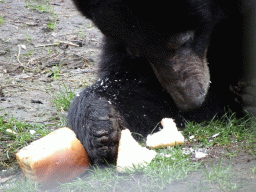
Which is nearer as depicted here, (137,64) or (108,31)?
(108,31)

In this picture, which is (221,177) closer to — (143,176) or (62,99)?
(143,176)

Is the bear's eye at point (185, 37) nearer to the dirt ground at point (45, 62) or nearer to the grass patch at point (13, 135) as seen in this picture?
the dirt ground at point (45, 62)

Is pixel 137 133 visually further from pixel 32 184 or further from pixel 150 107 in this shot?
pixel 32 184

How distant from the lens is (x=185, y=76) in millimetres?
2646

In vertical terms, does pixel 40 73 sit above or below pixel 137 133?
below

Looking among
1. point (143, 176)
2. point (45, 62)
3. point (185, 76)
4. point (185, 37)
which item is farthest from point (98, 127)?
point (45, 62)

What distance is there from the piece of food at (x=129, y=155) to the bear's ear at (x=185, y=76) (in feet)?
1.99

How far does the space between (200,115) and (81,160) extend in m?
1.23

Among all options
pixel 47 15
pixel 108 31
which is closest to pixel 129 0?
pixel 108 31

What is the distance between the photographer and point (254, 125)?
262 cm

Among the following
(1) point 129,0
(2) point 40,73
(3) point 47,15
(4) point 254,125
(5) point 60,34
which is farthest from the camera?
(3) point 47,15

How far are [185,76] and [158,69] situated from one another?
0.84 ft

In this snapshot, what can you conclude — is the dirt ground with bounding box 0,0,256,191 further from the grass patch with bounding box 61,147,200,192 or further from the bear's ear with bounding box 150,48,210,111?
the bear's ear with bounding box 150,48,210,111

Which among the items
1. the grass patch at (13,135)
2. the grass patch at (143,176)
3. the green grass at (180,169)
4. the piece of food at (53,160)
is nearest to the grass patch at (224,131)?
the green grass at (180,169)
